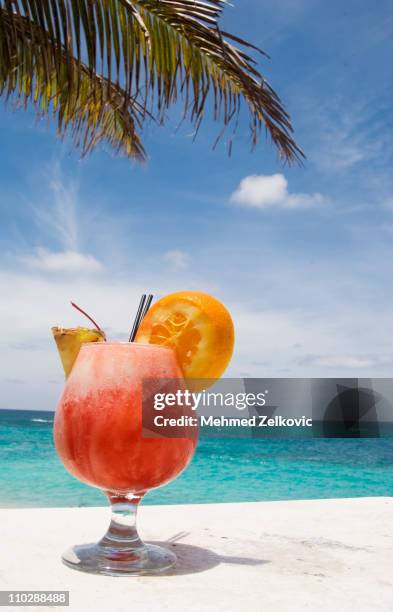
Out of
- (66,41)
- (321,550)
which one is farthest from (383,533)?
(66,41)

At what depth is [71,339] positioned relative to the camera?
132 centimetres

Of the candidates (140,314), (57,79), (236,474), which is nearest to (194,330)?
(140,314)

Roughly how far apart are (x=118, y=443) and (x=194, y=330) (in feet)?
0.88

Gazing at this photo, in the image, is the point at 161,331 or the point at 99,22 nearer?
the point at 161,331

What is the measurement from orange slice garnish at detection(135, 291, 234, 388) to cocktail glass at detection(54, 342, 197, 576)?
4cm

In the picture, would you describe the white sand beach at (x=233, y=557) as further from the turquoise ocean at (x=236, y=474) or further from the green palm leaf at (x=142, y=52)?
the turquoise ocean at (x=236, y=474)

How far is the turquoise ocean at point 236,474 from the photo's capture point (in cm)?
1344

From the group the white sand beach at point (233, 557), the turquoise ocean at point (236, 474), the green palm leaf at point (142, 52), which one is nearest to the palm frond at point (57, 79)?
the green palm leaf at point (142, 52)

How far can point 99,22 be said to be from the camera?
9.29 feet

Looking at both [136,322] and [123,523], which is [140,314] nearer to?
[136,322]

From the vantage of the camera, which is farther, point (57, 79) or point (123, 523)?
point (57, 79)

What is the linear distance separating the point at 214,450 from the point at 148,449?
27.4 meters

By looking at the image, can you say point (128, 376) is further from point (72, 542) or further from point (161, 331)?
point (72, 542)

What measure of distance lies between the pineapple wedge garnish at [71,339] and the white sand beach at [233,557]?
384mm
